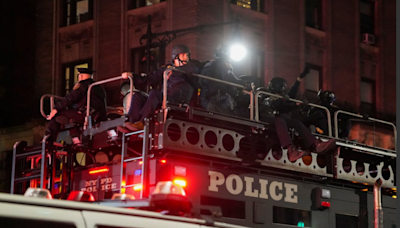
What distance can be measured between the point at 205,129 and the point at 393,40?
21013 mm

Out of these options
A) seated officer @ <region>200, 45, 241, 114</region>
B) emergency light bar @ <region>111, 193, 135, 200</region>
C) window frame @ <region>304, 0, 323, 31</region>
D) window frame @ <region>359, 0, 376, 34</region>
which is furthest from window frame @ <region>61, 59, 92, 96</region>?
emergency light bar @ <region>111, 193, 135, 200</region>

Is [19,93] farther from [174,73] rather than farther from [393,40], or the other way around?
[174,73]

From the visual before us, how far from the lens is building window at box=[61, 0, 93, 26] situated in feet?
78.7

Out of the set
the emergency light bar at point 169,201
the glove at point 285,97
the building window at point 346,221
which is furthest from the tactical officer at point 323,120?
the emergency light bar at point 169,201

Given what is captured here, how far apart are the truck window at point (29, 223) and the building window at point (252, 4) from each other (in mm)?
19168

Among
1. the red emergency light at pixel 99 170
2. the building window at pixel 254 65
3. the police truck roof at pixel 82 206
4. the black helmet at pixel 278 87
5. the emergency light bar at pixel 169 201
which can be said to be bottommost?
the police truck roof at pixel 82 206

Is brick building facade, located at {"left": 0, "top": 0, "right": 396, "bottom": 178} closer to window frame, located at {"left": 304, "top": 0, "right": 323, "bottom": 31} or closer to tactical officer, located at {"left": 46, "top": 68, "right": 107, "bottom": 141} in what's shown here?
window frame, located at {"left": 304, "top": 0, "right": 323, "bottom": 31}

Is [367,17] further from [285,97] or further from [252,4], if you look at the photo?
[285,97]

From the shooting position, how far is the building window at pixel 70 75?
78.2 feet

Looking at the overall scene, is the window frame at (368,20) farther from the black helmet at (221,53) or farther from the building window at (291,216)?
the building window at (291,216)

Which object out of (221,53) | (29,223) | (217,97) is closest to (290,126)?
(217,97)

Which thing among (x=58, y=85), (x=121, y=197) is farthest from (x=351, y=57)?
(x=121, y=197)

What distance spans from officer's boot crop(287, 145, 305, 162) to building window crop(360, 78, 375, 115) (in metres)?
18.0

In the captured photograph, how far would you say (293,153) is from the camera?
8.43 m
